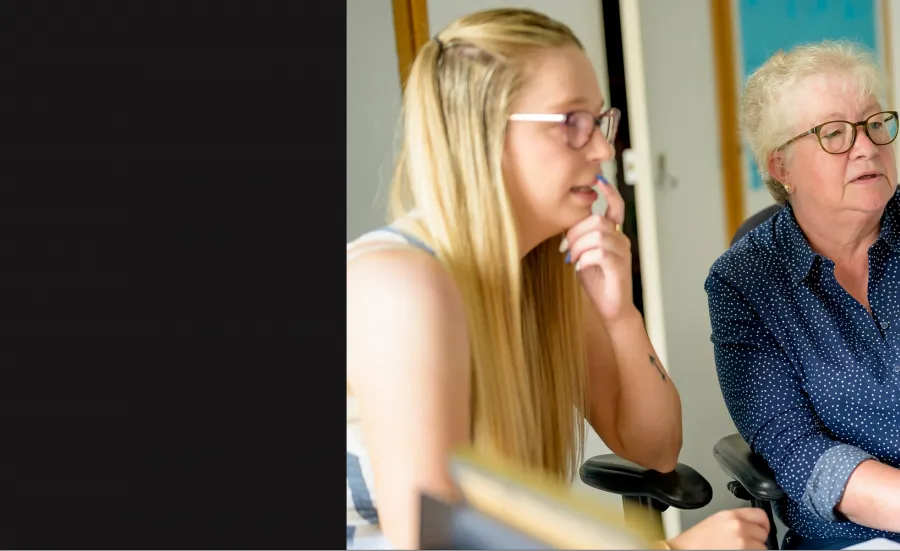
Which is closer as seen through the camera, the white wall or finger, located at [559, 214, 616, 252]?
finger, located at [559, 214, 616, 252]

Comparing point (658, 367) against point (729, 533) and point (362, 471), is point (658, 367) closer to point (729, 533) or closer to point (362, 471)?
point (729, 533)

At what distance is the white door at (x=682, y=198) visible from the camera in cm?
207

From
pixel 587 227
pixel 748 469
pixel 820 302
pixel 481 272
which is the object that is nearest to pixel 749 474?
pixel 748 469

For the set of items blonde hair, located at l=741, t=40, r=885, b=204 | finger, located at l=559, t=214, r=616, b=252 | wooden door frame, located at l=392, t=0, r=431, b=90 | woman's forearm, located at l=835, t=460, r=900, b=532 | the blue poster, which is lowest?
woman's forearm, located at l=835, t=460, r=900, b=532

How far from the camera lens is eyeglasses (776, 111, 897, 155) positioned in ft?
4.30

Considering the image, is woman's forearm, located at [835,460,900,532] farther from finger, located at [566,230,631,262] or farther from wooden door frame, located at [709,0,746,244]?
wooden door frame, located at [709,0,746,244]

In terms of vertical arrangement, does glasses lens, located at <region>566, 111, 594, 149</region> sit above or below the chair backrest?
above
